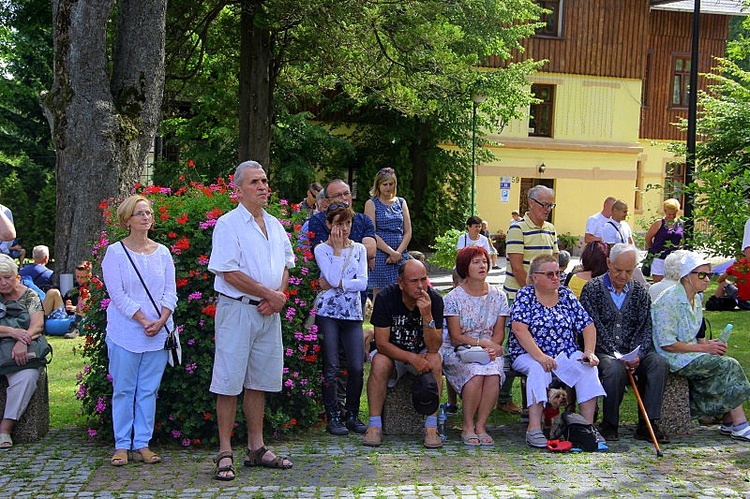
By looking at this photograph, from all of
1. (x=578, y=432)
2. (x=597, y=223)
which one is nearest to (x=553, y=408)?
(x=578, y=432)

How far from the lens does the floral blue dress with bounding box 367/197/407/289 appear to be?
9.90 meters

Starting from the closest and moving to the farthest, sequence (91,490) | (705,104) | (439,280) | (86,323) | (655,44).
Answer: (91,490), (86,323), (439,280), (705,104), (655,44)

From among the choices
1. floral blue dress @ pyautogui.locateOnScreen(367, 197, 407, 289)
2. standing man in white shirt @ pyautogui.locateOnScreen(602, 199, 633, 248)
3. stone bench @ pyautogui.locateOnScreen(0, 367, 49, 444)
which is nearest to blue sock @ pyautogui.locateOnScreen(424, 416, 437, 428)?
floral blue dress @ pyautogui.locateOnScreen(367, 197, 407, 289)

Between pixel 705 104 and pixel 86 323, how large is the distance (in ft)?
75.8

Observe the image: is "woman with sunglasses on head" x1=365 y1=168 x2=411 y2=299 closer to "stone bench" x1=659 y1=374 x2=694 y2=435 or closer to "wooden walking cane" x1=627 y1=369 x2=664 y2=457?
"wooden walking cane" x1=627 y1=369 x2=664 y2=457

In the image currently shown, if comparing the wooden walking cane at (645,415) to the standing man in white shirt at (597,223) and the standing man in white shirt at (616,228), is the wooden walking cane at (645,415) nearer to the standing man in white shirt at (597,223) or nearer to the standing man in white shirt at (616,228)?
the standing man in white shirt at (616,228)

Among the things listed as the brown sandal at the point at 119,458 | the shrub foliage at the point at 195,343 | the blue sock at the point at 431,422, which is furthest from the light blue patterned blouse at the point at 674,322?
the brown sandal at the point at 119,458

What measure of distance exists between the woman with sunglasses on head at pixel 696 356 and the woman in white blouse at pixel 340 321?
96.9 inches

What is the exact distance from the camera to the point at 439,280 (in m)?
25.1

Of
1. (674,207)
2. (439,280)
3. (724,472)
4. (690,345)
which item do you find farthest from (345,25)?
(724,472)

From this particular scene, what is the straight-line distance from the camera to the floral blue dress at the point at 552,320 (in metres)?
7.95

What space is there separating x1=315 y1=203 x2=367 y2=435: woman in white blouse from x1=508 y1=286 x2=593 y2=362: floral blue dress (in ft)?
4.16

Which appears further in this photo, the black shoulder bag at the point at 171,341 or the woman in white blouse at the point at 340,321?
the woman in white blouse at the point at 340,321

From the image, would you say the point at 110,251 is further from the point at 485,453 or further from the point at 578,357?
the point at 578,357
